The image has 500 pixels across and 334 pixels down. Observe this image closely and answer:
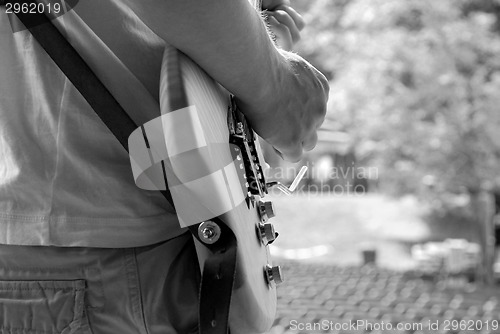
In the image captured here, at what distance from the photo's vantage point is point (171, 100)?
0.81 m

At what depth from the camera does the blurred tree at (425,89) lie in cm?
863

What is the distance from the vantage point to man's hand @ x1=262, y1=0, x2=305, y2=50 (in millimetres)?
1288

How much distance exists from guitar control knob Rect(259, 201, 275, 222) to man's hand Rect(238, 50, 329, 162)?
0.08m

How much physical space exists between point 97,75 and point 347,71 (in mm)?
9332

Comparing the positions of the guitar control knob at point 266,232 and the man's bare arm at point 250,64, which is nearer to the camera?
the man's bare arm at point 250,64

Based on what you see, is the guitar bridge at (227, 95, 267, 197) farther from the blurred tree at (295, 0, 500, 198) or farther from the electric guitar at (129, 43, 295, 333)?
the blurred tree at (295, 0, 500, 198)

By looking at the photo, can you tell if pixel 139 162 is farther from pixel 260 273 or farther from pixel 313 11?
pixel 313 11

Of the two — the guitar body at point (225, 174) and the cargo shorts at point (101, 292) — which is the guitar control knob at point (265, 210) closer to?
the guitar body at point (225, 174)

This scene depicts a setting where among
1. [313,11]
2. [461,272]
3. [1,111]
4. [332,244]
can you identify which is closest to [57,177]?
[1,111]

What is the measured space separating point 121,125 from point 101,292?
0.67 ft

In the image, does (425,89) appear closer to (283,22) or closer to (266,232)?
(283,22)

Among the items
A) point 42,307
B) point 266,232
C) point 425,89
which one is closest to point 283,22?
point 266,232

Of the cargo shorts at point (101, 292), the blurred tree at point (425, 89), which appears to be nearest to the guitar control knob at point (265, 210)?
the cargo shorts at point (101, 292)

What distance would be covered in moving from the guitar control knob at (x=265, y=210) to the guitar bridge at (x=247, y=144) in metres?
0.02
